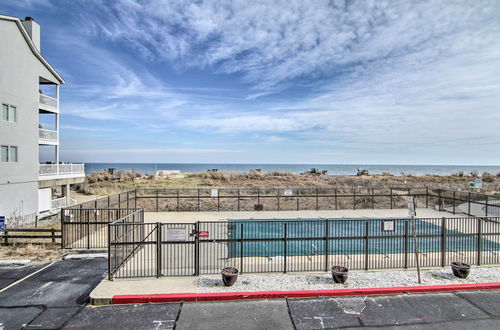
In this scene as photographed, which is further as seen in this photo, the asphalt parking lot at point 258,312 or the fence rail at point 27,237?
the fence rail at point 27,237

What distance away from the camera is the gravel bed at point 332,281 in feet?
28.8

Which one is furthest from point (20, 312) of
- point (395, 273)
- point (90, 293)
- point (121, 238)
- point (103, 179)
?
point (103, 179)

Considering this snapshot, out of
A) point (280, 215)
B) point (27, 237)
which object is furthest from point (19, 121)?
point (280, 215)

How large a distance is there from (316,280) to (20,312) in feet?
26.0

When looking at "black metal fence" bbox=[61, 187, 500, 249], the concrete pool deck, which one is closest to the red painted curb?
the concrete pool deck

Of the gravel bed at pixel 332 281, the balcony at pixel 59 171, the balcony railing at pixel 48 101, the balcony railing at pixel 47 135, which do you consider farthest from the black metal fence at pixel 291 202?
the gravel bed at pixel 332 281

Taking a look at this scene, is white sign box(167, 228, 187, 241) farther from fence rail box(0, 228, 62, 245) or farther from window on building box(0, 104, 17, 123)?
window on building box(0, 104, 17, 123)

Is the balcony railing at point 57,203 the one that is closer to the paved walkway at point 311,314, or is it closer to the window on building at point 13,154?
the window on building at point 13,154

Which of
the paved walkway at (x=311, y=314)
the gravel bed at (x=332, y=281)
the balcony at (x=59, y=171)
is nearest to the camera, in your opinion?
the paved walkway at (x=311, y=314)

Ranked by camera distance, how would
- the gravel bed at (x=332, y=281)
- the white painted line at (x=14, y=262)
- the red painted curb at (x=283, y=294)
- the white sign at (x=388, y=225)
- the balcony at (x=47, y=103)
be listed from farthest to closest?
1. the balcony at (x=47, y=103)
2. the white painted line at (x=14, y=262)
3. the white sign at (x=388, y=225)
4. the gravel bed at (x=332, y=281)
5. the red painted curb at (x=283, y=294)

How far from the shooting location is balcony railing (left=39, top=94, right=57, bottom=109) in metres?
24.9

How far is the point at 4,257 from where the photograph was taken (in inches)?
476

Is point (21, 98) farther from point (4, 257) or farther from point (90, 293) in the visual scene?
point (90, 293)

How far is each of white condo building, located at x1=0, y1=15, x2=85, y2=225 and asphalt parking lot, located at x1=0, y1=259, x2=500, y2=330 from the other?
1412 cm
